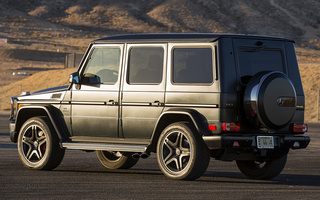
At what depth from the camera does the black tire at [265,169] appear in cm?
1162

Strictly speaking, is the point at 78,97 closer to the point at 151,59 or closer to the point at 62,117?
the point at 62,117

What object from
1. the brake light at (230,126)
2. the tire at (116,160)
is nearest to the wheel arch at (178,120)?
the brake light at (230,126)

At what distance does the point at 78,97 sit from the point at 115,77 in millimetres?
792

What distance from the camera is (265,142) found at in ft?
35.1

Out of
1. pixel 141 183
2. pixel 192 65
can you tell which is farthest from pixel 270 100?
pixel 141 183

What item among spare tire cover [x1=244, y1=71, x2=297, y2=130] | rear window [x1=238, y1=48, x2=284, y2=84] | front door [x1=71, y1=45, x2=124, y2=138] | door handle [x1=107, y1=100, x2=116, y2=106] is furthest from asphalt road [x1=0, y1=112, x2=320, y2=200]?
rear window [x1=238, y1=48, x2=284, y2=84]

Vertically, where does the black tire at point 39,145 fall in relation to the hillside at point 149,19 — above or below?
below

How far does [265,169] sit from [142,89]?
237cm

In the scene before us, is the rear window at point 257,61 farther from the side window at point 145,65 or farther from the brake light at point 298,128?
the side window at point 145,65

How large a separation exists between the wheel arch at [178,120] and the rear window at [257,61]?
0.86 metres

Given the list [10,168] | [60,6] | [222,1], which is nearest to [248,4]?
[222,1]

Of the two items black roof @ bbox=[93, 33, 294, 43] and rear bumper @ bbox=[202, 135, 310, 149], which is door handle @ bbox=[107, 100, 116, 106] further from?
rear bumper @ bbox=[202, 135, 310, 149]

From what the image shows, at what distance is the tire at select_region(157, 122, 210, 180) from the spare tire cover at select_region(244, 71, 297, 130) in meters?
0.86

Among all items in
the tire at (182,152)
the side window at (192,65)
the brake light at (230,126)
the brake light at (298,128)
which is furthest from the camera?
the brake light at (298,128)
